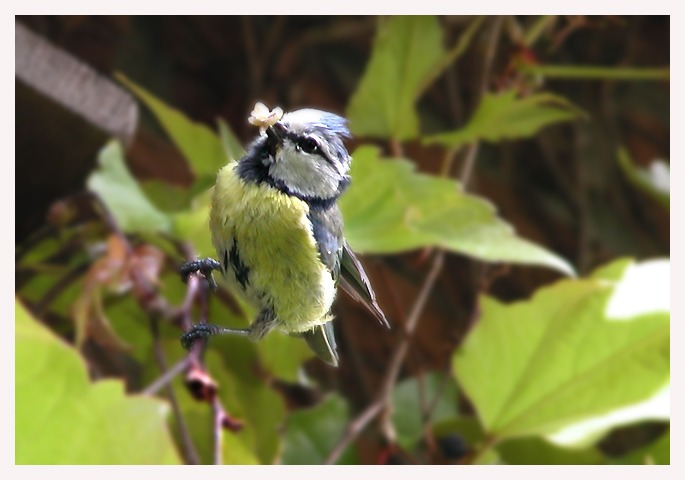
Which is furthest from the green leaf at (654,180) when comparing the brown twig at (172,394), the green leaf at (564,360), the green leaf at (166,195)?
the brown twig at (172,394)

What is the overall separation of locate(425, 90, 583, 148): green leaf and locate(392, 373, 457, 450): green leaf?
0.94 feet

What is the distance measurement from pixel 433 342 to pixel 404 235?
3.08 feet

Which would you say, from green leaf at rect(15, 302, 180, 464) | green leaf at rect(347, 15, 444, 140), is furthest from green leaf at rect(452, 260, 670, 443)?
green leaf at rect(15, 302, 180, 464)

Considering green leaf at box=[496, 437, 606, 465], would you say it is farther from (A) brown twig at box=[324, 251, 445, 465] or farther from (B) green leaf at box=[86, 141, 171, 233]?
(B) green leaf at box=[86, 141, 171, 233]

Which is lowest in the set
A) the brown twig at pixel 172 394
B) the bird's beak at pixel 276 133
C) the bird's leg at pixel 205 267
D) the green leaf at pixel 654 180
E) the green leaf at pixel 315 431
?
the bird's leg at pixel 205 267

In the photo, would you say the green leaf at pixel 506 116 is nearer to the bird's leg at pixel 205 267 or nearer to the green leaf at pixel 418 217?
the green leaf at pixel 418 217

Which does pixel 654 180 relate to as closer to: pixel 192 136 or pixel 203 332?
pixel 192 136

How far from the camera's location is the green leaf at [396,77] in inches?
20.5

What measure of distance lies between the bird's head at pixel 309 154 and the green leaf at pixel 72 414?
0.38 meters

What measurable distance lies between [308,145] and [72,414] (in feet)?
1.48

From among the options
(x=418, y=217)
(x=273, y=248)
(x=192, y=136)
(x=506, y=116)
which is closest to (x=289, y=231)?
(x=273, y=248)

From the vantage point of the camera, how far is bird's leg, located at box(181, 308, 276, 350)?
0.18 metres

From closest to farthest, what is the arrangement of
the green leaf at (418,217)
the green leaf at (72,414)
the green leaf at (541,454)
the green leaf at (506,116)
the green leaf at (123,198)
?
1. the green leaf at (418,217)
2. the green leaf at (123,198)
3. the green leaf at (72,414)
4. the green leaf at (506,116)
5. the green leaf at (541,454)

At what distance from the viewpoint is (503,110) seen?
0.68 m
